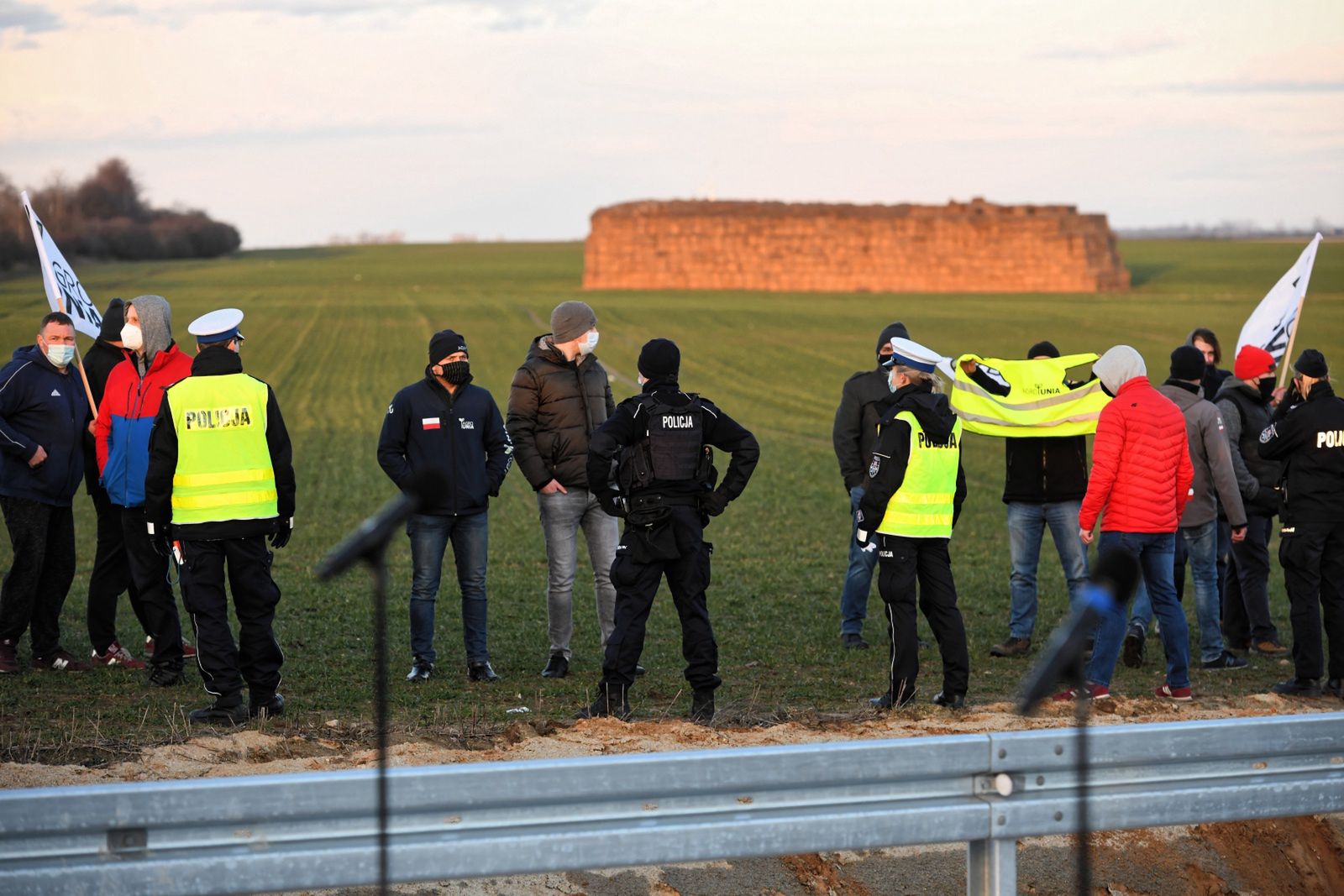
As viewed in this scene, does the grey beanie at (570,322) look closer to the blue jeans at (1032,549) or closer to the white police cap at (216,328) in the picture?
the white police cap at (216,328)

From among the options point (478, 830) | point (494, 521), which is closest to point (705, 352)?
point (494, 521)

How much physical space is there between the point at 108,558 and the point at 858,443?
499 cm

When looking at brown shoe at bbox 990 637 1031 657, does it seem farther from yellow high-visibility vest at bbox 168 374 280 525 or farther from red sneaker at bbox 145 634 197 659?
red sneaker at bbox 145 634 197 659

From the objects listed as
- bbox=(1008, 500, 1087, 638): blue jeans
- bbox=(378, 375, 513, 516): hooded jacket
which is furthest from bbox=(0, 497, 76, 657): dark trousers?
bbox=(1008, 500, 1087, 638): blue jeans

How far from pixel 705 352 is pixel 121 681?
3631 centimetres

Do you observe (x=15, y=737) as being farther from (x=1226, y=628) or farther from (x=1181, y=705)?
(x=1226, y=628)

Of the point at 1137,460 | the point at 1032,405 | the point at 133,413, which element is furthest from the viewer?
the point at 1032,405

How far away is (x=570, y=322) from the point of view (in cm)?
933

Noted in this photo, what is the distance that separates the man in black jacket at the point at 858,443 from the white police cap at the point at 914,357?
170cm

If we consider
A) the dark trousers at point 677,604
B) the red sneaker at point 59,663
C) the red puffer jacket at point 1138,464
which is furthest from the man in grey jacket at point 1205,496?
the red sneaker at point 59,663

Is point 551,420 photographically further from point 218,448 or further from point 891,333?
point 891,333

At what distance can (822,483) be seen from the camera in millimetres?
20109

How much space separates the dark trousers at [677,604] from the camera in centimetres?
804

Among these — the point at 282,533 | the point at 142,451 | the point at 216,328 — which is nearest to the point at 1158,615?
the point at 282,533
